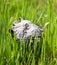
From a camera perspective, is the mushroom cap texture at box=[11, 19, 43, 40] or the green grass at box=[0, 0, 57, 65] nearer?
the green grass at box=[0, 0, 57, 65]

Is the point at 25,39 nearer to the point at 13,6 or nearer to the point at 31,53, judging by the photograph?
the point at 31,53

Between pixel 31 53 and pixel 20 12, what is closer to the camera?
pixel 31 53

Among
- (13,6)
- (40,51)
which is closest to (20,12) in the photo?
(13,6)

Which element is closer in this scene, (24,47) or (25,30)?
(24,47)

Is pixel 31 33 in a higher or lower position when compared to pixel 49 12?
lower

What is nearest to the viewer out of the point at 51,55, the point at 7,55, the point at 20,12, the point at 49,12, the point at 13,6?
the point at 7,55

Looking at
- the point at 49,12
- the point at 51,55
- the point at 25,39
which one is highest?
the point at 49,12

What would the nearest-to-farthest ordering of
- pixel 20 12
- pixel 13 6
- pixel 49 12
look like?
pixel 49 12 < pixel 20 12 < pixel 13 6

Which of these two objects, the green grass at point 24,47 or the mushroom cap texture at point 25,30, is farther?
the mushroom cap texture at point 25,30

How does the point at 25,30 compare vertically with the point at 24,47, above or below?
above

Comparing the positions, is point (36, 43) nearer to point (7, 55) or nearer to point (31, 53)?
point (31, 53)
